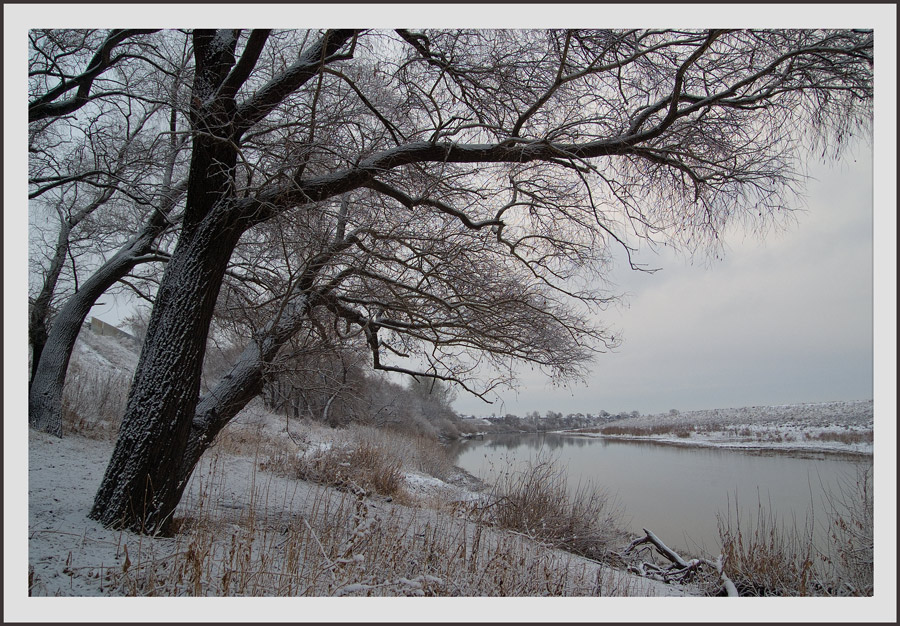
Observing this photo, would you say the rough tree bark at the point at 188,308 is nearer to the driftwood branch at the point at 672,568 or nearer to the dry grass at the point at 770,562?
the driftwood branch at the point at 672,568

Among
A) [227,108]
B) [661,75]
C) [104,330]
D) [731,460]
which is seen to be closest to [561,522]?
[731,460]

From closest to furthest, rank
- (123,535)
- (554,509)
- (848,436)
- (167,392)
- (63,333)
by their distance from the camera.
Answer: (123,535) → (167,392) → (848,436) → (554,509) → (63,333)

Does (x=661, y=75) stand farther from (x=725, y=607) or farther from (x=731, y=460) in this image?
(x=731, y=460)

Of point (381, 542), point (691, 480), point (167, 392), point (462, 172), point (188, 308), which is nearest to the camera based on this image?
point (381, 542)

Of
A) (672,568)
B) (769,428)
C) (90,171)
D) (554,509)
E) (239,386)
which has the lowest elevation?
(672,568)

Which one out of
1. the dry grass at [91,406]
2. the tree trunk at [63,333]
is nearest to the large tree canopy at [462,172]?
the tree trunk at [63,333]

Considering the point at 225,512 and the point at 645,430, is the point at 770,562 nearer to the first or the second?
the point at 645,430

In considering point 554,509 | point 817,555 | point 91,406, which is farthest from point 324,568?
point 91,406
